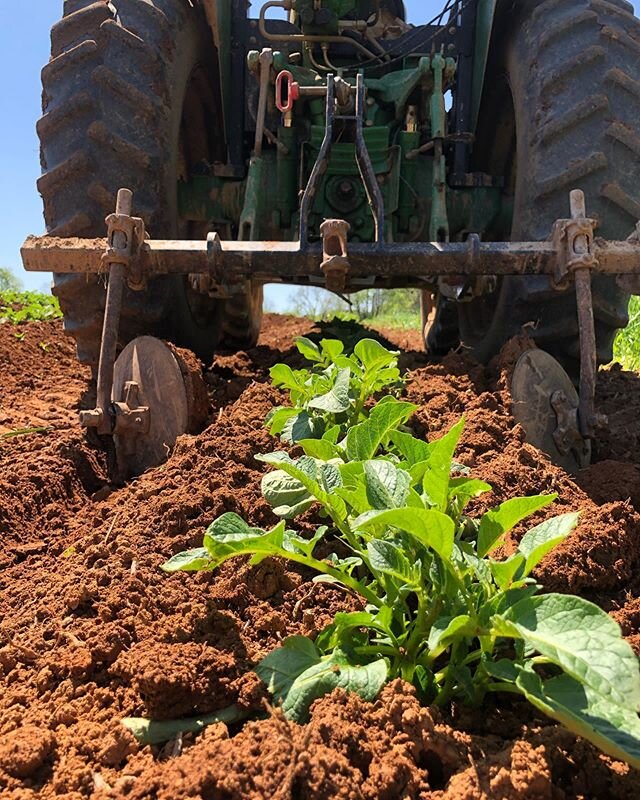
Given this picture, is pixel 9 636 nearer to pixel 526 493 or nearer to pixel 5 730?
pixel 5 730

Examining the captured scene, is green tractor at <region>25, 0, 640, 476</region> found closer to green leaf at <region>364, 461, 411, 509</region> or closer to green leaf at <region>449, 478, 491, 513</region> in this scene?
green leaf at <region>449, 478, 491, 513</region>

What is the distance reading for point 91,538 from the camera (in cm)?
167

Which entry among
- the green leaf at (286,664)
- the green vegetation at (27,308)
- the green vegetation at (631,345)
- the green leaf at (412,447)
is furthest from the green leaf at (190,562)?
the green vegetation at (27,308)

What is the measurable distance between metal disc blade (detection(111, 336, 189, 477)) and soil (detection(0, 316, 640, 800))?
14cm

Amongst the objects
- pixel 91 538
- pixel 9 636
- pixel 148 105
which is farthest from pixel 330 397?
pixel 148 105

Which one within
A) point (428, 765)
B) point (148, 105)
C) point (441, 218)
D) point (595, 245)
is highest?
point (148, 105)

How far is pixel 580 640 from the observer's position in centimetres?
87

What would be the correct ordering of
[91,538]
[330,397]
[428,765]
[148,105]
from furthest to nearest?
[148,105]
[330,397]
[91,538]
[428,765]

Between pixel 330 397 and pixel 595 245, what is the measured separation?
106cm

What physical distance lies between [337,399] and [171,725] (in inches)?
40.1

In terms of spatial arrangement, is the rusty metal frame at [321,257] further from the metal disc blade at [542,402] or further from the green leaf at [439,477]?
the green leaf at [439,477]

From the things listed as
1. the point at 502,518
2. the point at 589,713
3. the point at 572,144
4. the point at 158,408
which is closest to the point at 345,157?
the point at 572,144

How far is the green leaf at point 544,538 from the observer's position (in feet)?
3.33

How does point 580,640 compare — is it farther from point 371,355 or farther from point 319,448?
point 371,355
